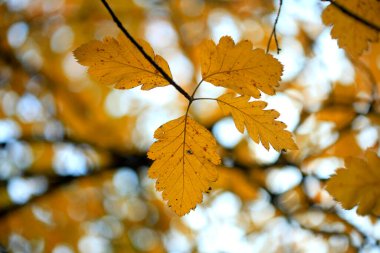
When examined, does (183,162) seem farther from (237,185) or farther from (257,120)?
(237,185)

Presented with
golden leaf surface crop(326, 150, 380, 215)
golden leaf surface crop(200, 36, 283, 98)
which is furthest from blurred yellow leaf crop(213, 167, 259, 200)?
golden leaf surface crop(200, 36, 283, 98)

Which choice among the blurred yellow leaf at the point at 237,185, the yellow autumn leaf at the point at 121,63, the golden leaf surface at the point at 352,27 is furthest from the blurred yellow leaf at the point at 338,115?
the yellow autumn leaf at the point at 121,63

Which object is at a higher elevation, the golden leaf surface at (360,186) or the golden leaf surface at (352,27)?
the golden leaf surface at (352,27)

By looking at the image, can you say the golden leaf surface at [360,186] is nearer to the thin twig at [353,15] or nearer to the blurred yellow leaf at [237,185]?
the thin twig at [353,15]

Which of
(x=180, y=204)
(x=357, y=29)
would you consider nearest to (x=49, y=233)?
(x=180, y=204)

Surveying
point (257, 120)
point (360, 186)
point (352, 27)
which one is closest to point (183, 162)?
point (257, 120)

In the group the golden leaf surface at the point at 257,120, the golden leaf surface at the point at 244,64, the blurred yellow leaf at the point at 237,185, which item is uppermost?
the golden leaf surface at the point at 244,64
